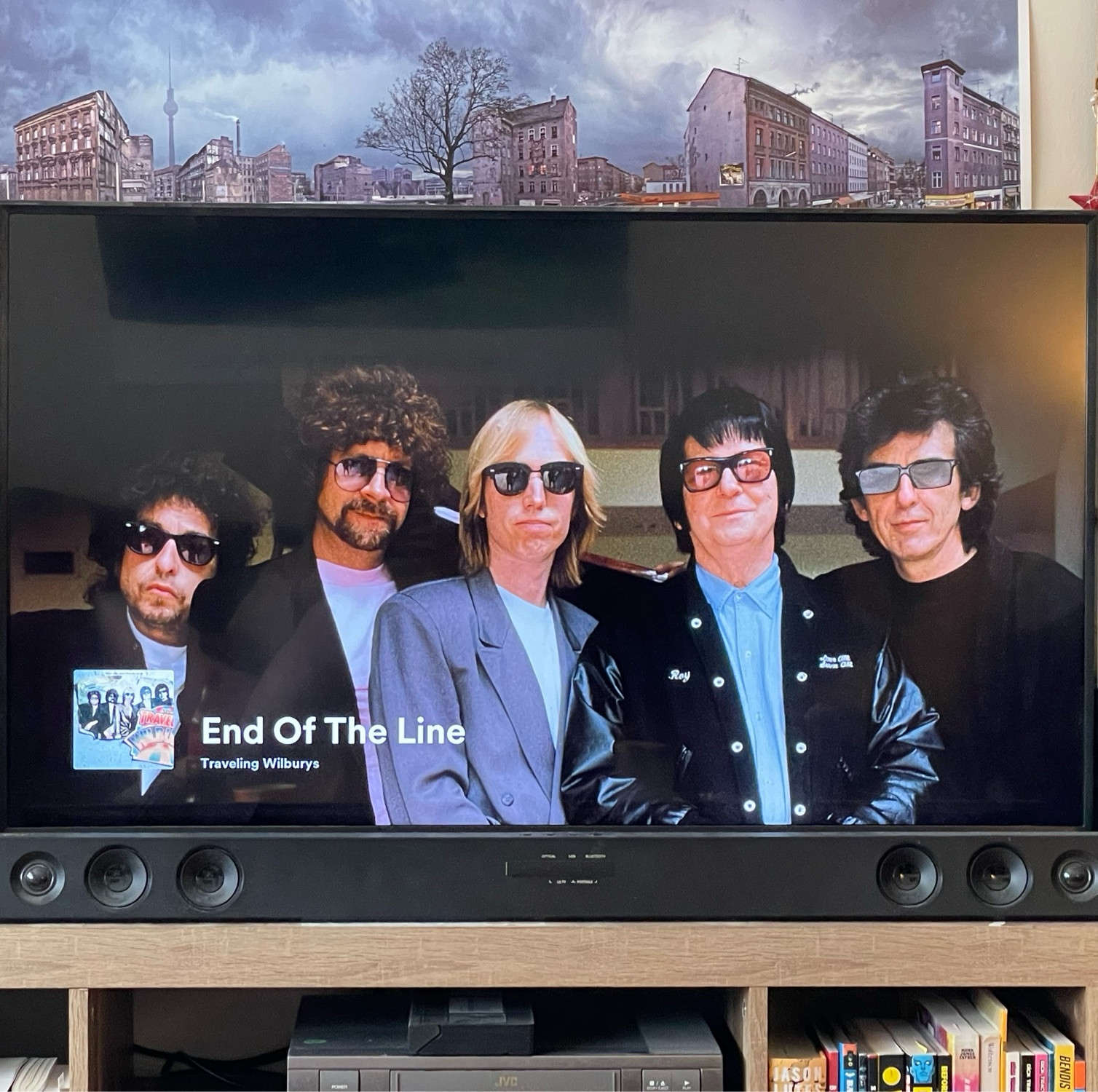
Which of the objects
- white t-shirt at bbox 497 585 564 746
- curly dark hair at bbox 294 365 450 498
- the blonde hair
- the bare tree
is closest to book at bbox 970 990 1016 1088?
white t-shirt at bbox 497 585 564 746

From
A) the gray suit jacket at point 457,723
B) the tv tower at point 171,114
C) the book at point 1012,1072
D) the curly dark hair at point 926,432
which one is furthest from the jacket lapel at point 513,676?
the tv tower at point 171,114

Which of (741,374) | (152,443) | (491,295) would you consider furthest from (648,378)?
(152,443)

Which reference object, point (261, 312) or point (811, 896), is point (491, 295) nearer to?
point (261, 312)

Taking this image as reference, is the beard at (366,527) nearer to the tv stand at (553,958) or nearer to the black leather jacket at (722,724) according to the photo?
the black leather jacket at (722,724)

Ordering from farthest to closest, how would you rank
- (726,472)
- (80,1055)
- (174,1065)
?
1. (174,1065)
2. (726,472)
3. (80,1055)

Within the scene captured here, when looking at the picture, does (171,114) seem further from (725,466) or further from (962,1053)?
(962,1053)

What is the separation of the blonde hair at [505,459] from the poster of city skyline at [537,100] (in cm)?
49

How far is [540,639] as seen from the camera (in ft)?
5.71

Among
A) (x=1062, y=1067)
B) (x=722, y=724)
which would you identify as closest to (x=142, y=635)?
(x=722, y=724)

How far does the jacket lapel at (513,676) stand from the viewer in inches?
67.9

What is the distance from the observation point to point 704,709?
1.73 meters

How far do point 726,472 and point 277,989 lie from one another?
3.90 feet

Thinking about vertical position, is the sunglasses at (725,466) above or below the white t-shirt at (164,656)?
above

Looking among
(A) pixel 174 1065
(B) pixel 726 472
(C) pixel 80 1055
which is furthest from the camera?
(A) pixel 174 1065
